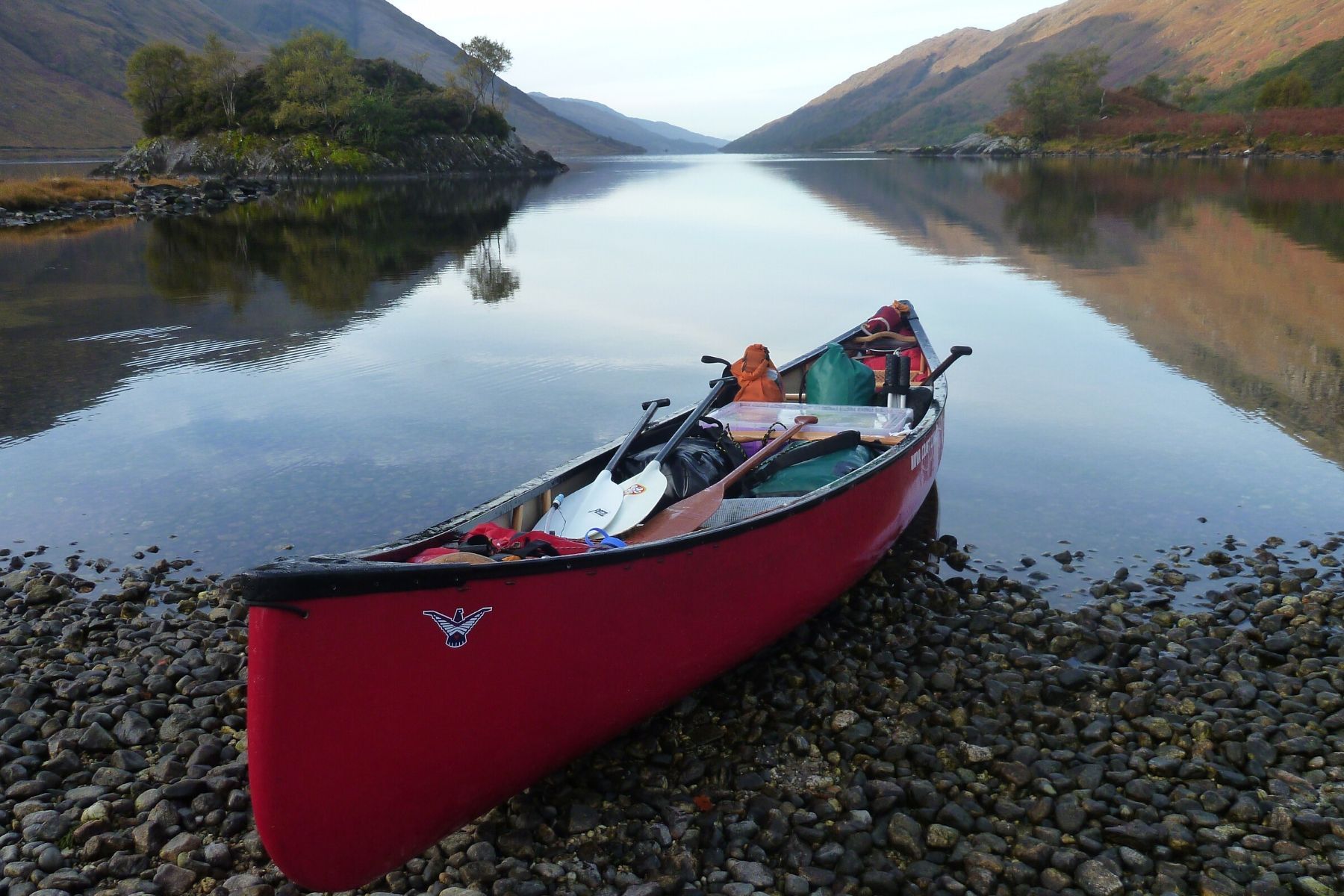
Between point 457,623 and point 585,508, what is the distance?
8.38ft

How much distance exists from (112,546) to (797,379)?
7738 mm

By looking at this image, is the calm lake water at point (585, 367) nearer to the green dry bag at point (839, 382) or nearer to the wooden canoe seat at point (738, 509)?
the green dry bag at point (839, 382)

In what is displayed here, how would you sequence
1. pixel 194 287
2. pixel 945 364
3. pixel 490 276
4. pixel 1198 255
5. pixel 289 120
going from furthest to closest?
pixel 289 120 < pixel 1198 255 < pixel 490 276 < pixel 194 287 < pixel 945 364

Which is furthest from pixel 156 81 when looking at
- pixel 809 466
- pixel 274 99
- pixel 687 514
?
pixel 687 514

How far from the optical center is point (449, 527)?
5.81 meters

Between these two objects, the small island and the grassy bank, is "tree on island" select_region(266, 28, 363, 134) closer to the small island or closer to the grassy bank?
the small island

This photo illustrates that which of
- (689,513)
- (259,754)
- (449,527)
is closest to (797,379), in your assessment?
(689,513)

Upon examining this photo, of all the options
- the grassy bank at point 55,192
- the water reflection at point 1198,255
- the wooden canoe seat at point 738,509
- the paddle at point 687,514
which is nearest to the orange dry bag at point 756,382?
the paddle at point 687,514

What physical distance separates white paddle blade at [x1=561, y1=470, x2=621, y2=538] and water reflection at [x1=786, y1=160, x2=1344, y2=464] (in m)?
9.09

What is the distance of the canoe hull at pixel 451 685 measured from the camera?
13.5ft

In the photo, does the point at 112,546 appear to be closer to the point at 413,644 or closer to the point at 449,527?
A: the point at 449,527

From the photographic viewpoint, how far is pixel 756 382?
33.1ft

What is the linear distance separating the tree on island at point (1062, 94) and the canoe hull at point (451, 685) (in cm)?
15591

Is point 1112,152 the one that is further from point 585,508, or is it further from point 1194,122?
point 585,508
